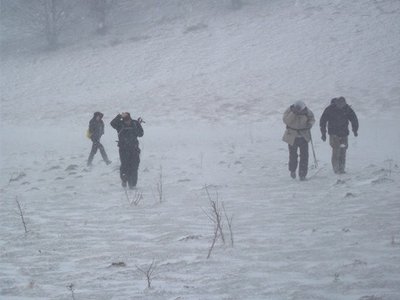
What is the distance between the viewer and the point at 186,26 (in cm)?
3822

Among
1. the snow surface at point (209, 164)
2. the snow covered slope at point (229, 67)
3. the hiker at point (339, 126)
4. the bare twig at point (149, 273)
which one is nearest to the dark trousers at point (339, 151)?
the hiker at point (339, 126)

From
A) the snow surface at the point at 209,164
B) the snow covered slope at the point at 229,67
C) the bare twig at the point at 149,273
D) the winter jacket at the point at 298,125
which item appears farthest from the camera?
the snow covered slope at the point at 229,67

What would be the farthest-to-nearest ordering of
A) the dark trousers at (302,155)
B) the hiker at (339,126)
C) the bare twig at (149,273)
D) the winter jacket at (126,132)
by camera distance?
1. the hiker at (339,126)
2. the dark trousers at (302,155)
3. the winter jacket at (126,132)
4. the bare twig at (149,273)

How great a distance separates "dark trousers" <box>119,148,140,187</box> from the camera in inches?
365

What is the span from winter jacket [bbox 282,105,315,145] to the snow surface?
3.10 feet

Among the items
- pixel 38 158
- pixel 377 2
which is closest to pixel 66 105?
pixel 38 158

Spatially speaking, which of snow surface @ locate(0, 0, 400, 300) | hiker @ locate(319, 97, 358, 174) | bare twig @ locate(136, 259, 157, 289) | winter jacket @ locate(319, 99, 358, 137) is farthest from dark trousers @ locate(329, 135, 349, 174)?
bare twig @ locate(136, 259, 157, 289)

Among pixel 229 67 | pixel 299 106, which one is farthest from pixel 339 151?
pixel 229 67

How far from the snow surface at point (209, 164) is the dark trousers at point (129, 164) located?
396 mm

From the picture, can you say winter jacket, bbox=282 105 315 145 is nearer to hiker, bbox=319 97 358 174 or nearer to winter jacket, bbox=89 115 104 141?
hiker, bbox=319 97 358 174

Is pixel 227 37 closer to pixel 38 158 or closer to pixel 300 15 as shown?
pixel 300 15

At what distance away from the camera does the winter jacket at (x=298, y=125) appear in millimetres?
9469

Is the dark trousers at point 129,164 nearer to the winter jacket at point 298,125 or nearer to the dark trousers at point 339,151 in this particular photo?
the winter jacket at point 298,125

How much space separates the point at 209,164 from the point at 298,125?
3.75m
